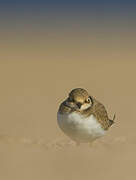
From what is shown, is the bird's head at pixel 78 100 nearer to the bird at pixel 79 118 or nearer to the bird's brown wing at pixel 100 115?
the bird at pixel 79 118

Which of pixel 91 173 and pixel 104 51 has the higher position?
pixel 104 51

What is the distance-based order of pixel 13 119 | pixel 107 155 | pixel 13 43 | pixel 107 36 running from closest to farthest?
pixel 107 155
pixel 13 119
pixel 13 43
pixel 107 36

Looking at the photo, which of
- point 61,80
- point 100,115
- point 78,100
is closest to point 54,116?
point 100,115

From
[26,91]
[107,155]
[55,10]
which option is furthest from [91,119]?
[55,10]

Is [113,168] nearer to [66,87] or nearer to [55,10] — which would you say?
[66,87]

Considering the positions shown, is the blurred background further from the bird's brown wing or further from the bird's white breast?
the bird's brown wing

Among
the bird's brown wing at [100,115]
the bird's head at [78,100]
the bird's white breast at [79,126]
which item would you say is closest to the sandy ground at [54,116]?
the bird's white breast at [79,126]
